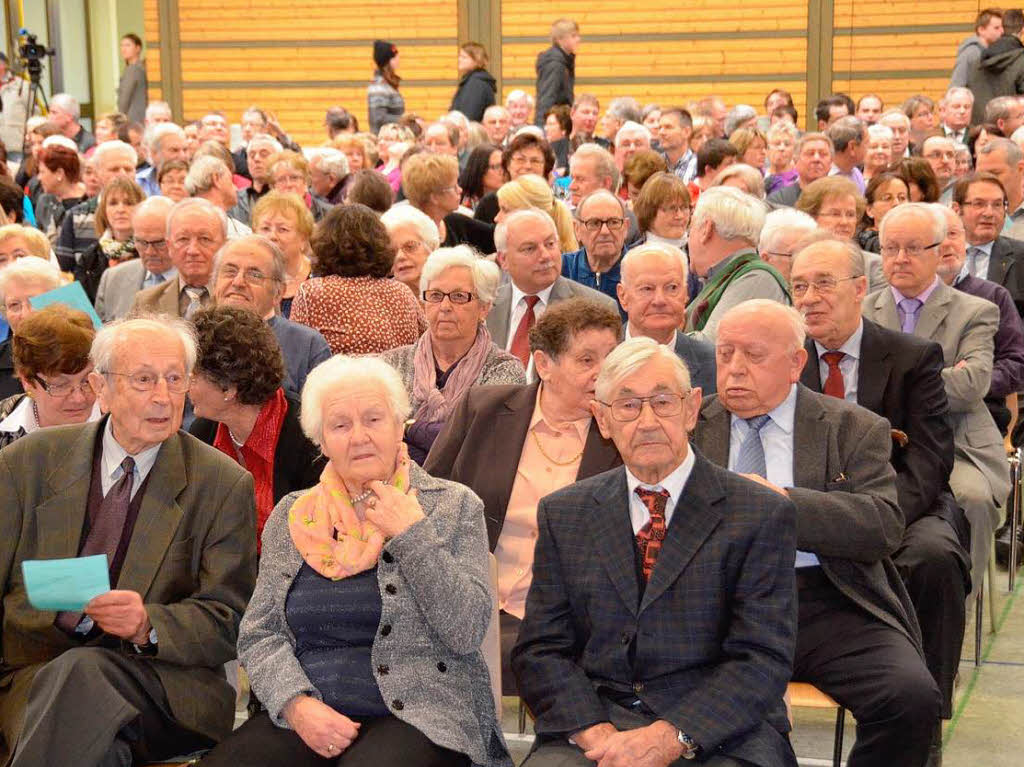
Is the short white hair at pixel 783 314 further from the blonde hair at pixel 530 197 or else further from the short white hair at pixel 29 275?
the blonde hair at pixel 530 197

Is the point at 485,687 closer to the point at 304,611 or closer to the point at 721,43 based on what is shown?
the point at 304,611

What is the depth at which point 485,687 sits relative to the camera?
2881 mm

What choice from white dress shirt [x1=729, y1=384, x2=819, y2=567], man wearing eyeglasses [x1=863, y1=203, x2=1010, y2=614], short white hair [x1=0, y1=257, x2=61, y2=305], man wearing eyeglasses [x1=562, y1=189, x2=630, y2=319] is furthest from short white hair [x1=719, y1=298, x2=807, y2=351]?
short white hair [x1=0, y1=257, x2=61, y2=305]

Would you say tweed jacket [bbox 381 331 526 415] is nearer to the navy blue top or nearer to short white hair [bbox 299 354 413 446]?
short white hair [bbox 299 354 413 446]

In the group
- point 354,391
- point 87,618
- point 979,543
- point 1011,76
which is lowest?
point 979,543

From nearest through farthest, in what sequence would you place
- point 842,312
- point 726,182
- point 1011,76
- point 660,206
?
1. point 842,312
2. point 660,206
3. point 726,182
4. point 1011,76

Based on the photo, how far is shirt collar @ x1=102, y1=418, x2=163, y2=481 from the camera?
3105mm

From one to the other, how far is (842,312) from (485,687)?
1.72 meters

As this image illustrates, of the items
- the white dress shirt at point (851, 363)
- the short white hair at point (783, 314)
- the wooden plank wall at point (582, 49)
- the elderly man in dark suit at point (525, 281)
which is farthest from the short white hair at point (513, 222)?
the wooden plank wall at point (582, 49)

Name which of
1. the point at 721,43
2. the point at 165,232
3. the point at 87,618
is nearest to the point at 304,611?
the point at 87,618

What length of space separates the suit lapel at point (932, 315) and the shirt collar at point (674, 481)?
220 centimetres

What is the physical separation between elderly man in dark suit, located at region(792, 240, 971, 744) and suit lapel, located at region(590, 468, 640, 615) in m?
1.24

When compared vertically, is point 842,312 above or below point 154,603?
above

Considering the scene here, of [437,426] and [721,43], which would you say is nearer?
[437,426]
